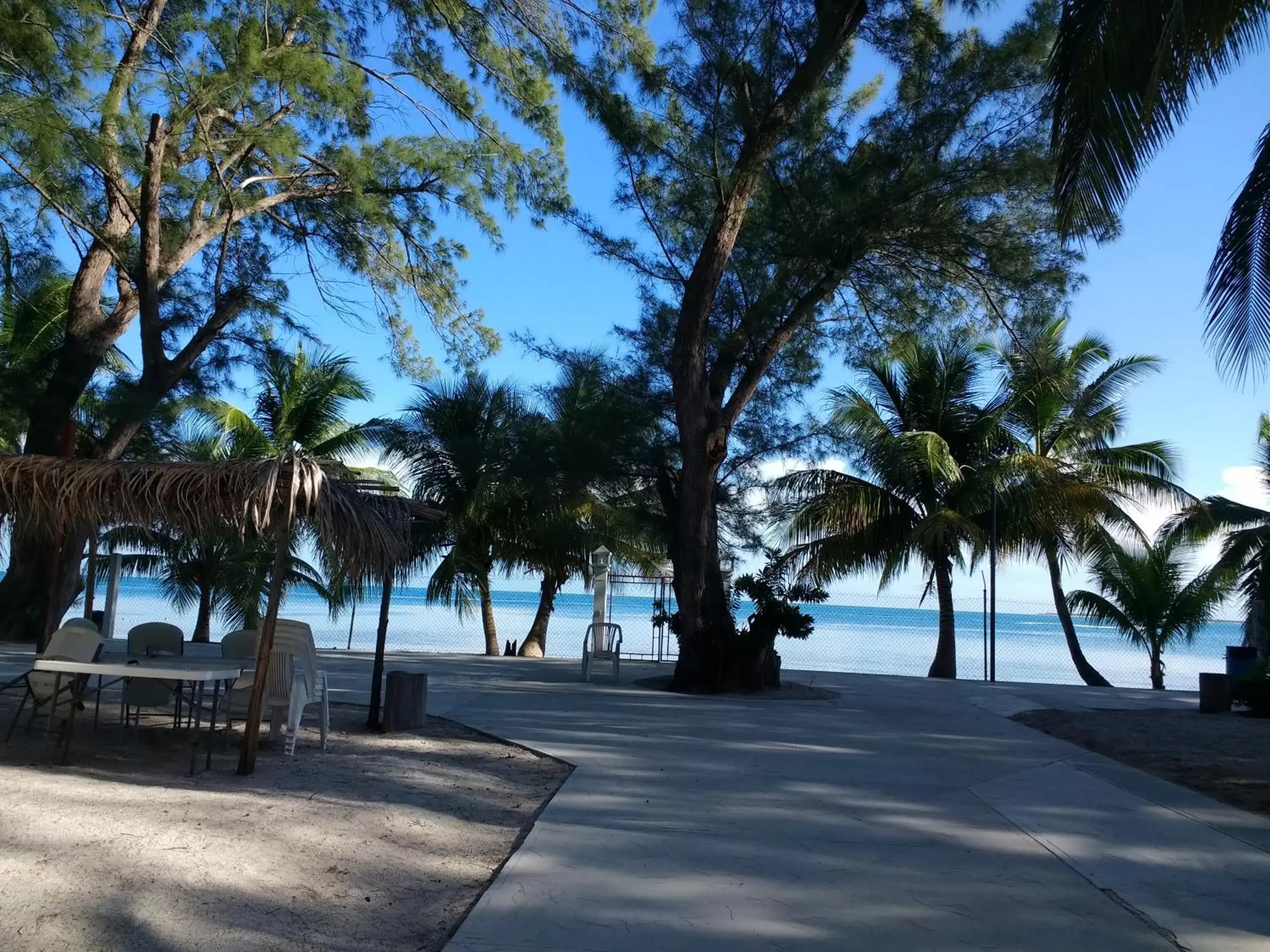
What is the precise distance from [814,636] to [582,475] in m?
29.6

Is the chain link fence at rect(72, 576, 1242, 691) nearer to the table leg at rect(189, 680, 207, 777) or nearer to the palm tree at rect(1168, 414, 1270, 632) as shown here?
the palm tree at rect(1168, 414, 1270, 632)

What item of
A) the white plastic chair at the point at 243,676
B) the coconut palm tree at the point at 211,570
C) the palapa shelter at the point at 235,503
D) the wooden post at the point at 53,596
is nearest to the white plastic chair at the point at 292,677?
the white plastic chair at the point at 243,676

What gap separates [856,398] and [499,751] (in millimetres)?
14211

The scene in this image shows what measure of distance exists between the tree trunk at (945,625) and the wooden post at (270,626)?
15855mm

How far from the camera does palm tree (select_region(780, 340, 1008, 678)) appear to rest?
781 inches

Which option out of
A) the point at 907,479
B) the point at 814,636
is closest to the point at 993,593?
the point at 907,479

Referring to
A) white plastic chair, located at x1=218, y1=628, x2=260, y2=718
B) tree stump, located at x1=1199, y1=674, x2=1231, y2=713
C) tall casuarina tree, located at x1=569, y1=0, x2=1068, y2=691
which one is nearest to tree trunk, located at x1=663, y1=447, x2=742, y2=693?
tall casuarina tree, located at x1=569, y1=0, x2=1068, y2=691

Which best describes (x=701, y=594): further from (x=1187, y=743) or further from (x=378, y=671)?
(x=1187, y=743)

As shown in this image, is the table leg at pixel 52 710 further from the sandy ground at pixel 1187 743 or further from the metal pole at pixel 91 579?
the sandy ground at pixel 1187 743

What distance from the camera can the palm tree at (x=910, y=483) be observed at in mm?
19828

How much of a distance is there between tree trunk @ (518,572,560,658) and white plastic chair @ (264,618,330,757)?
13891 millimetres

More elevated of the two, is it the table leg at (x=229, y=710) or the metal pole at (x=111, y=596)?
the metal pole at (x=111, y=596)

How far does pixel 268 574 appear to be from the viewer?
21.6 m

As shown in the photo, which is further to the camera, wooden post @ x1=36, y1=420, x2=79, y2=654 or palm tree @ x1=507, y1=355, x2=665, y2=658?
palm tree @ x1=507, y1=355, x2=665, y2=658
